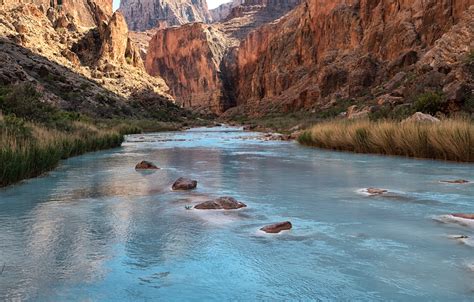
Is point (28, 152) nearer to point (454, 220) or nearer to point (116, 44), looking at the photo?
point (454, 220)

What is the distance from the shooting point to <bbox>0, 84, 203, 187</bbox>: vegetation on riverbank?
935 cm

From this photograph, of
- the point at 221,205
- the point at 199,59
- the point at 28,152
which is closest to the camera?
the point at 221,205

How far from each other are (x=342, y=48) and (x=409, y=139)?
57.8 metres

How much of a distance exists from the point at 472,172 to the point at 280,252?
754cm

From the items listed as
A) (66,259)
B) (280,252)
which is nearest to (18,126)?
(66,259)

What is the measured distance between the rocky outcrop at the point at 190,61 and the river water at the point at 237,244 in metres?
122

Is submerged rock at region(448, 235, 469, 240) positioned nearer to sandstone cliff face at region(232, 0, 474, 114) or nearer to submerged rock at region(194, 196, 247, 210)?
submerged rock at region(194, 196, 247, 210)

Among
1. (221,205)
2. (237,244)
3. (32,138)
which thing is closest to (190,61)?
(32,138)

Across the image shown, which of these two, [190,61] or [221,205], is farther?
[190,61]

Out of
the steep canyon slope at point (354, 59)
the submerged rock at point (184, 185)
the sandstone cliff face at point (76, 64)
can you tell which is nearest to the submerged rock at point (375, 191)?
the submerged rock at point (184, 185)

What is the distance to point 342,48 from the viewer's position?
227 ft

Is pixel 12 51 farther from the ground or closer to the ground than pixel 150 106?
farther from the ground

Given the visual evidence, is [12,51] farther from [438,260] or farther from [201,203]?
[438,260]

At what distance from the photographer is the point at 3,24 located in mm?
55375
